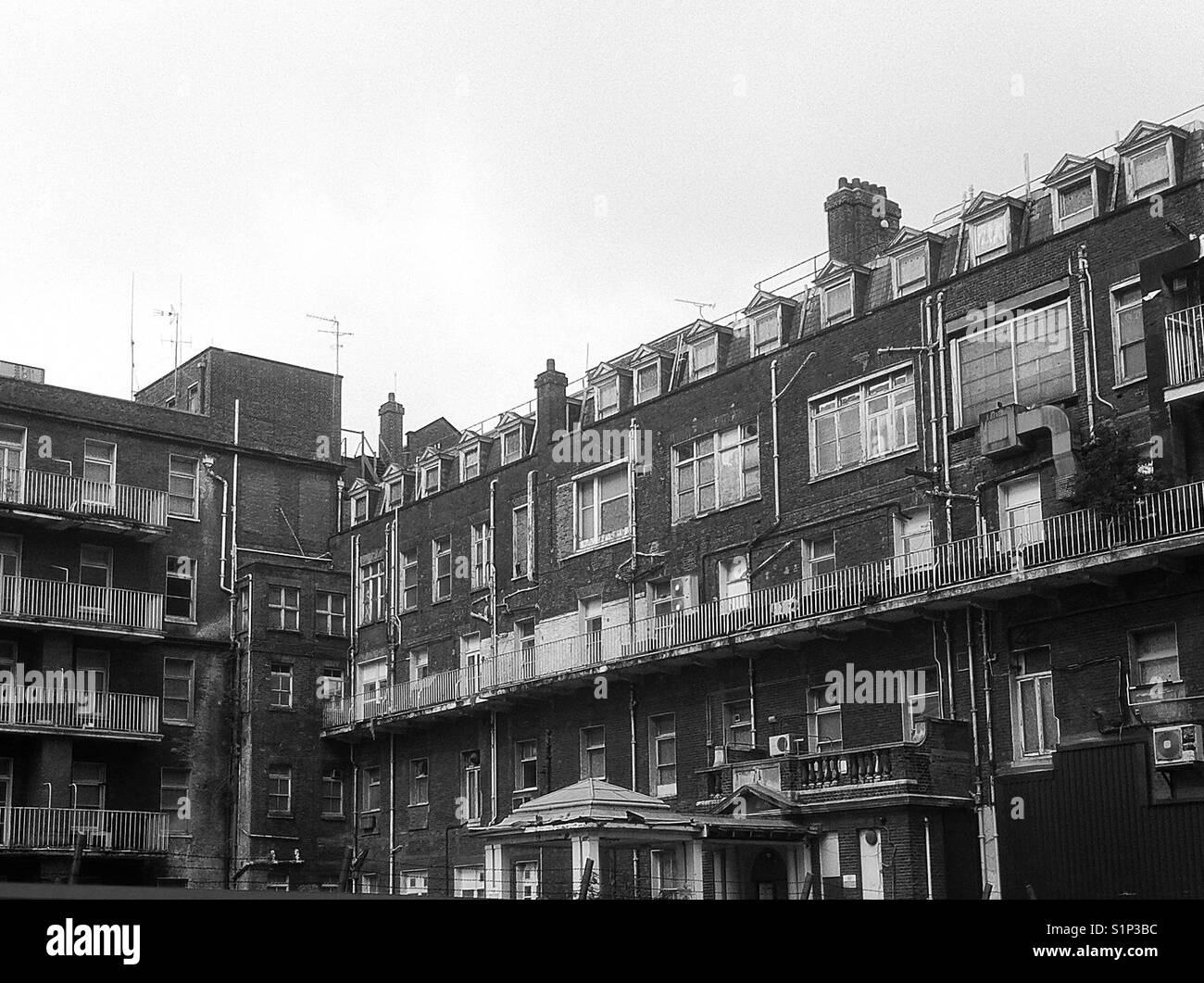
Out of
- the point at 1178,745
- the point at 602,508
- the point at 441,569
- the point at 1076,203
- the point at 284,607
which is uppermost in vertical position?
the point at 1076,203

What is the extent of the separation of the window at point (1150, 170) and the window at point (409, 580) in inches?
1097

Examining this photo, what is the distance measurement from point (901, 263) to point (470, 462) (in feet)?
62.6

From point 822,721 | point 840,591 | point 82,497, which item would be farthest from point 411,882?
point 840,591

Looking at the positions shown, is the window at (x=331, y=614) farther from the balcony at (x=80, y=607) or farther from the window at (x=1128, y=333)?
the window at (x=1128, y=333)

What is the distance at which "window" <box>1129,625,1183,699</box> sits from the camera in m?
29.5

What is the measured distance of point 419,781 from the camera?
162 ft

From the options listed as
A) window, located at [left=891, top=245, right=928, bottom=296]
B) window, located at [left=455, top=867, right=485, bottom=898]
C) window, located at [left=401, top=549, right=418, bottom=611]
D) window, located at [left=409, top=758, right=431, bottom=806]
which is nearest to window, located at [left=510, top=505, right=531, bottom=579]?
window, located at [left=401, top=549, right=418, bottom=611]

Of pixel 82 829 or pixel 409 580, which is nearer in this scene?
pixel 82 829

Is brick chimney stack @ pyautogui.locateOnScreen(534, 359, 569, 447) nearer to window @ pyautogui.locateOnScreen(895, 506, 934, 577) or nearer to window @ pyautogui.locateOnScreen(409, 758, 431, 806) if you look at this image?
window @ pyautogui.locateOnScreen(409, 758, 431, 806)

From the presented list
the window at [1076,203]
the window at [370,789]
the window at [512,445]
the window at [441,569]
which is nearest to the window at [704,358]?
the window at [512,445]

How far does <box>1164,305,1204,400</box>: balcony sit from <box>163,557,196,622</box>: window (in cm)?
3361

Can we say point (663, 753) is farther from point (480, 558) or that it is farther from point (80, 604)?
point (80, 604)

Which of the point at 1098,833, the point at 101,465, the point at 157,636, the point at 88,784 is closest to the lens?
the point at 1098,833

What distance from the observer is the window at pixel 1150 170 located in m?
31.8
